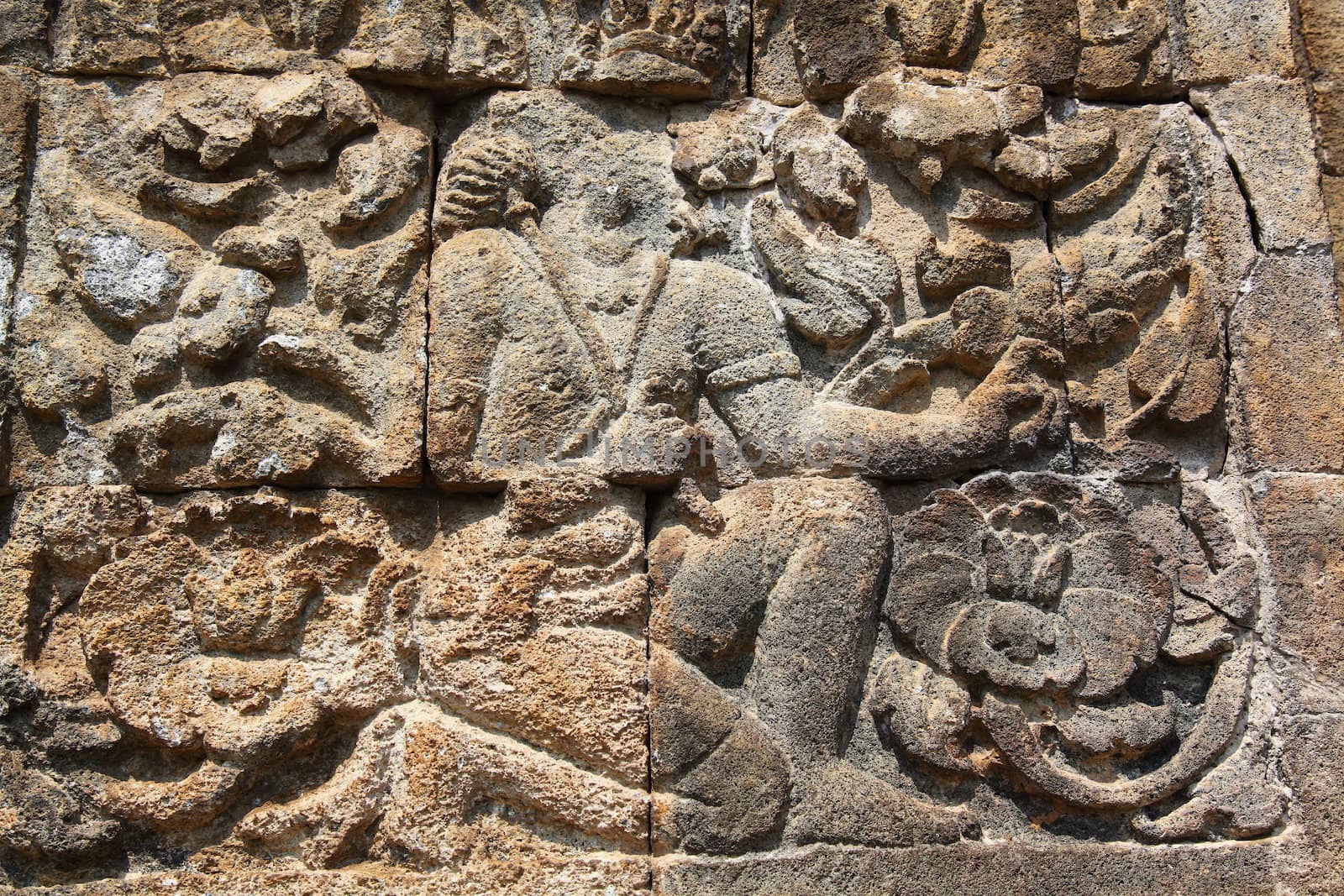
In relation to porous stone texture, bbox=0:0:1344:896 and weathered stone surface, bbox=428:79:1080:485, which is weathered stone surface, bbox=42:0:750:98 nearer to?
porous stone texture, bbox=0:0:1344:896

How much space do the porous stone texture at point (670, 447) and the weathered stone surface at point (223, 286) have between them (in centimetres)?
2

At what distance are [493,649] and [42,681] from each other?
4.19 ft

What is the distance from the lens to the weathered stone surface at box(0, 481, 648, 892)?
3129 millimetres

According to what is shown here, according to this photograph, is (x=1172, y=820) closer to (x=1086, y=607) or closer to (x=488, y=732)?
(x=1086, y=607)

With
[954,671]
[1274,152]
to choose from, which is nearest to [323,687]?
[954,671]

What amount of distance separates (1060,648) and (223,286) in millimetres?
2783

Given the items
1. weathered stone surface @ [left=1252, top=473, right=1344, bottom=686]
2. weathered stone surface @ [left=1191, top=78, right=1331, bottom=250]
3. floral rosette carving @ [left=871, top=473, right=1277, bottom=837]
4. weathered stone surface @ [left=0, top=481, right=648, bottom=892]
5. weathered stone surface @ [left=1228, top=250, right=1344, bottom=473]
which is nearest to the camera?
weathered stone surface @ [left=0, top=481, right=648, bottom=892]

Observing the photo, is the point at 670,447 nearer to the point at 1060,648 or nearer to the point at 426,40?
the point at 1060,648

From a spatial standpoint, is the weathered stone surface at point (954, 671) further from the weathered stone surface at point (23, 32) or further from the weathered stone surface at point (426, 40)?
the weathered stone surface at point (23, 32)

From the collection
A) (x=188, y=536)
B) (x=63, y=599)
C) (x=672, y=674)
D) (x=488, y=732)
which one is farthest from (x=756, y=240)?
(x=63, y=599)

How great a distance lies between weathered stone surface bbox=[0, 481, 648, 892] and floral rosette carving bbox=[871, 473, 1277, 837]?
855 millimetres

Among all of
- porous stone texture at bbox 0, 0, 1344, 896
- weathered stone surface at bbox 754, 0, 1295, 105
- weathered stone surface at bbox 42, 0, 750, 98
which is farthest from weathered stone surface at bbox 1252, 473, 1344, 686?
weathered stone surface at bbox 42, 0, 750, 98

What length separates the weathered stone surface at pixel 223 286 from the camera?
335 cm

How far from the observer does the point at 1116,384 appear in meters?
3.68
